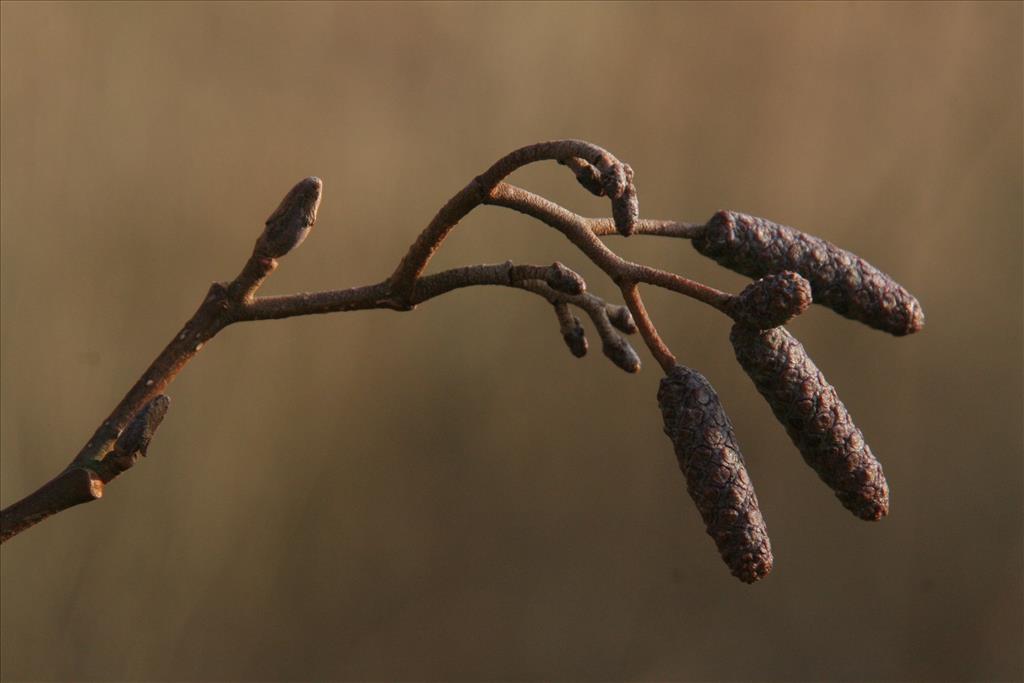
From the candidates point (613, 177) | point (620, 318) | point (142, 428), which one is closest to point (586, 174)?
point (613, 177)

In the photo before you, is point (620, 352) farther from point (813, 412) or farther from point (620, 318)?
point (813, 412)

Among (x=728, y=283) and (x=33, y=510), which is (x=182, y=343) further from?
(x=728, y=283)

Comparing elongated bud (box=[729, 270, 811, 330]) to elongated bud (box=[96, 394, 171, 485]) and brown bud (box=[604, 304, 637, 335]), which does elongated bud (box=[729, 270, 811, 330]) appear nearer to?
brown bud (box=[604, 304, 637, 335])

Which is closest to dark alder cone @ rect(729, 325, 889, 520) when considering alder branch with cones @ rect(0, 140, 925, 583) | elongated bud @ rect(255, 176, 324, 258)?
alder branch with cones @ rect(0, 140, 925, 583)

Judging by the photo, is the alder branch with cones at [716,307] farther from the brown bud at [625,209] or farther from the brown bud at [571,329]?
the brown bud at [571,329]

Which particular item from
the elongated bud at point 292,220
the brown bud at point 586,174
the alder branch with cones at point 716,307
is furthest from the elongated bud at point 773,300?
the elongated bud at point 292,220

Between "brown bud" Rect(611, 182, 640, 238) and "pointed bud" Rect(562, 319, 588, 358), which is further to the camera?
"pointed bud" Rect(562, 319, 588, 358)
